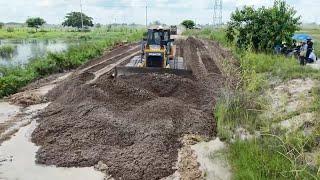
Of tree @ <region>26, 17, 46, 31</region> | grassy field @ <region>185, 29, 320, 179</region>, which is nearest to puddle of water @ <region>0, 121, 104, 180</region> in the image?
grassy field @ <region>185, 29, 320, 179</region>

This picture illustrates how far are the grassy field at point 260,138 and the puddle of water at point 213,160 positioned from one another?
21 centimetres

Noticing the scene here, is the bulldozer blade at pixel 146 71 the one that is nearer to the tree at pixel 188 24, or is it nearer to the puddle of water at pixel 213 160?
the puddle of water at pixel 213 160

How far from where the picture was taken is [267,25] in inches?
984

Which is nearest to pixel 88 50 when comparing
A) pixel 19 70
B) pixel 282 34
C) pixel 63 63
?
pixel 63 63

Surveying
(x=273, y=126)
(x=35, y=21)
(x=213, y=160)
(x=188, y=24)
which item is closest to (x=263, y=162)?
(x=213, y=160)

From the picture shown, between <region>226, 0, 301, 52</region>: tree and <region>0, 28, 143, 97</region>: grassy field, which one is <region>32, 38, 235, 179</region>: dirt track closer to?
<region>0, 28, 143, 97</region>: grassy field

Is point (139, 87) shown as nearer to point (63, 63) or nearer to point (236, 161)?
point (236, 161)

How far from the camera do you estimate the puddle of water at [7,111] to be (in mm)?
13714

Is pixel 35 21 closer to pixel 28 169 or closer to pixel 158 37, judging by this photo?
pixel 158 37

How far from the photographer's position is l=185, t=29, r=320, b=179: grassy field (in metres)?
7.76

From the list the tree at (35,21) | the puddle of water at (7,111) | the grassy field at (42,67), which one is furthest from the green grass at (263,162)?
the tree at (35,21)

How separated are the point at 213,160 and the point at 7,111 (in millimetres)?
7971

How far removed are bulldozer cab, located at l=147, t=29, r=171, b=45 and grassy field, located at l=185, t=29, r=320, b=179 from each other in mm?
3774

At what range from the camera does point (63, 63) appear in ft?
79.9
